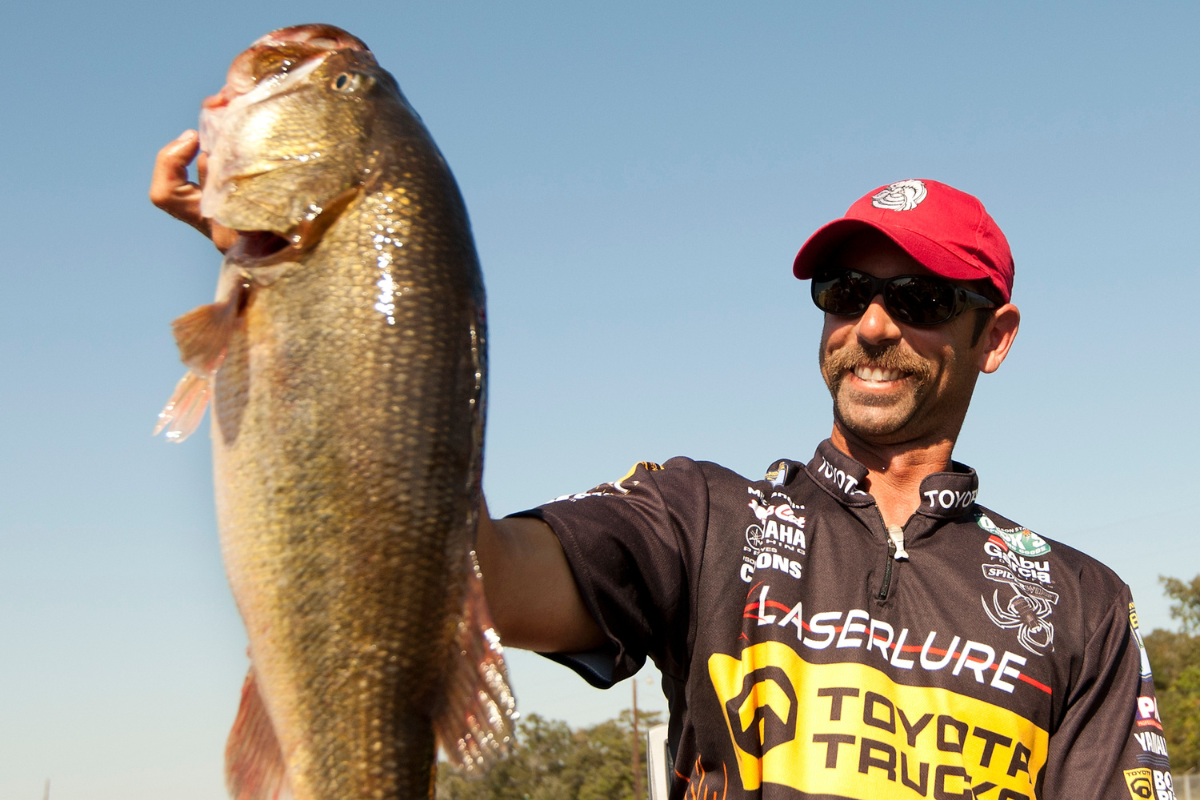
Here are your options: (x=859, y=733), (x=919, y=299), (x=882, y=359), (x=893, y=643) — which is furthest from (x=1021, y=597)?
(x=919, y=299)

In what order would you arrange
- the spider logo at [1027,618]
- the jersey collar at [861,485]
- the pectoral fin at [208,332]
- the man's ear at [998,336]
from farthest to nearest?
the man's ear at [998,336] < the jersey collar at [861,485] < the spider logo at [1027,618] < the pectoral fin at [208,332]

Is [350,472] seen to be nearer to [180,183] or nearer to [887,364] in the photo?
[180,183]

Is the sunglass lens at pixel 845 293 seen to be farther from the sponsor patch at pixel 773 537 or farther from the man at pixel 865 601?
the sponsor patch at pixel 773 537

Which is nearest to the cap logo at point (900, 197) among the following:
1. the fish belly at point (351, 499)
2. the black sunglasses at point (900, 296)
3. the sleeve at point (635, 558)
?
the black sunglasses at point (900, 296)

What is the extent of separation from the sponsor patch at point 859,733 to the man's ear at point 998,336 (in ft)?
4.51

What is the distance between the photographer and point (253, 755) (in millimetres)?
1907

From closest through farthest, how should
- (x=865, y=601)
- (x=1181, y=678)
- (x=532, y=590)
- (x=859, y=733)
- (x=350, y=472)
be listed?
(x=350, y=472), (x=532, y=590), (x=859, y=733), (x=865, y=601), (x=1181, y=678)

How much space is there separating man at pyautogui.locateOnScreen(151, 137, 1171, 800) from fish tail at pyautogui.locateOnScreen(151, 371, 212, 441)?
0.66 meters

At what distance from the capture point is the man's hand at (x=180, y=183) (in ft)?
7.45

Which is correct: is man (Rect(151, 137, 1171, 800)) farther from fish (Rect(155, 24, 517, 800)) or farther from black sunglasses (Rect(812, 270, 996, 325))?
fish (Rect(155, 24, 517, 800))

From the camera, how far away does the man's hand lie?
7.45ft

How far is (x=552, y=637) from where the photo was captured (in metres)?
2.69

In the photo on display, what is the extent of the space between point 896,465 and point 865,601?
0.65 metres

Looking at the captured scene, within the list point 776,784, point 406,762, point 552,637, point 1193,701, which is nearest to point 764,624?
point 776,784
